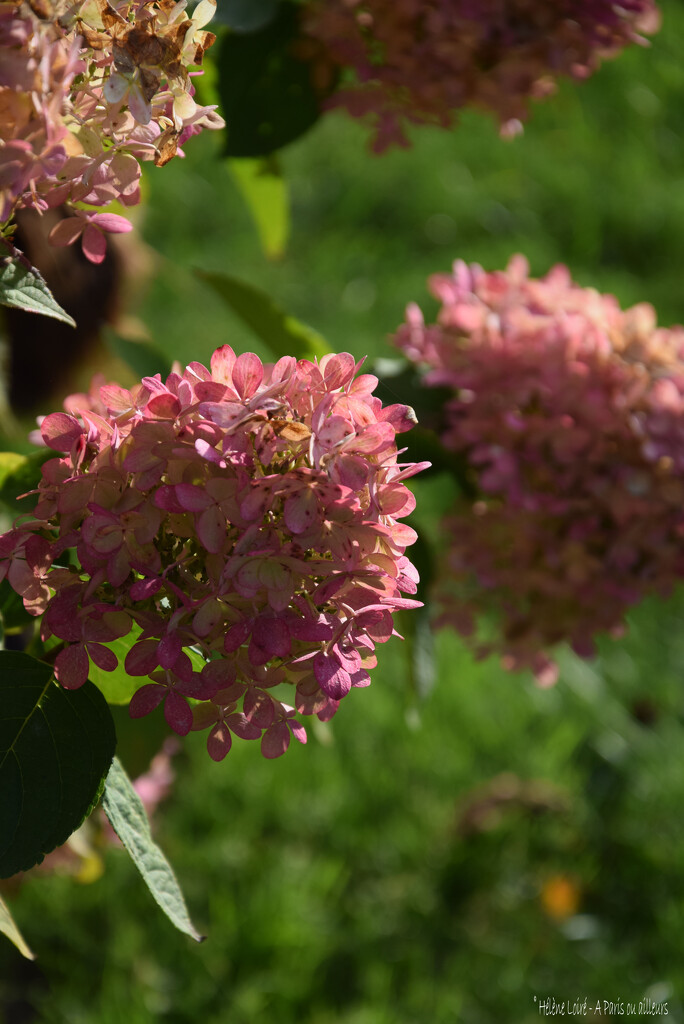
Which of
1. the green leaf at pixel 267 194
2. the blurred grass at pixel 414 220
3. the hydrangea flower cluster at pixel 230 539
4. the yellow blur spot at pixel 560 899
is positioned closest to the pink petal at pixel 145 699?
the hydrangea flower cluster at pixel 230 539

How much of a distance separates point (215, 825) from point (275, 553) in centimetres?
124

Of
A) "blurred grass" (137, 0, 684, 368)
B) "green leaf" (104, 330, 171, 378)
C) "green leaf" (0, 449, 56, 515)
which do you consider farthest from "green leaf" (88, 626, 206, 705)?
→ "blurred grass" (137, 0, 684, 368)

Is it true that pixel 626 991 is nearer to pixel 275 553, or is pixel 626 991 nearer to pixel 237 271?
pixel 275 553

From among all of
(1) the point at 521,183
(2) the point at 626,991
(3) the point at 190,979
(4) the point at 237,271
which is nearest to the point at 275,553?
(3) the point at 190,979

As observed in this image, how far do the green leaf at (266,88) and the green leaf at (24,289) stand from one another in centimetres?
31

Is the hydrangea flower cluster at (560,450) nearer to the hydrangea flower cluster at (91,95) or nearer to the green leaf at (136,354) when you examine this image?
the green leaf at (136,354)

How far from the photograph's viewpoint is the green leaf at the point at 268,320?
70 centimetres

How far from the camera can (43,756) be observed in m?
0.41

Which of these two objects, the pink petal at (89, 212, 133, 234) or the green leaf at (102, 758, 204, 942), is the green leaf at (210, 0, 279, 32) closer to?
the pink petal at (89, 212, 133, 234)

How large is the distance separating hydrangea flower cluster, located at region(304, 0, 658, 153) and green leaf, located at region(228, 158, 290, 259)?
0.10m

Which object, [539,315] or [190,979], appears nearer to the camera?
[539,315]

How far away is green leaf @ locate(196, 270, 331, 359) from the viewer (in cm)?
70

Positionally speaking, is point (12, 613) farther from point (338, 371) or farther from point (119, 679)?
point (338, 371)

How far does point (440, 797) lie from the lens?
63.5 inches
